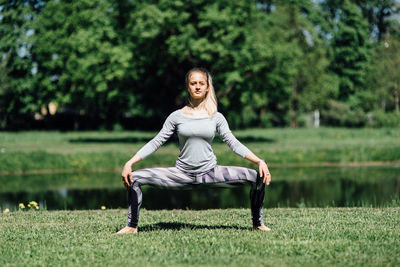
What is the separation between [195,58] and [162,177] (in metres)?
21.7

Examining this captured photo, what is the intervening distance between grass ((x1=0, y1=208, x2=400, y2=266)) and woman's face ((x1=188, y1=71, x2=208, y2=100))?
5.50 ft

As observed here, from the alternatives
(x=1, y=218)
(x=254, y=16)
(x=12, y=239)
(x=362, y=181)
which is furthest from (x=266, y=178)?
(x=254, y=16)

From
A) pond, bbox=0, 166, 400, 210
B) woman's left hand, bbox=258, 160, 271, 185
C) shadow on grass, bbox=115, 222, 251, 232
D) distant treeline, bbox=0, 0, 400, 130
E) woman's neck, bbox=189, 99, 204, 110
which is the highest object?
distant treeline, bbox=0, 0, 400, 130

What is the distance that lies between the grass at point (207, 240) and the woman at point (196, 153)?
2.04 feet

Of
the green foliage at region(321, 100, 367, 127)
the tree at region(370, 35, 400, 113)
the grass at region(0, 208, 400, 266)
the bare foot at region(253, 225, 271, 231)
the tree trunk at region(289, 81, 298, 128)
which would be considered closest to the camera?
the grass at region(0, 208, 400, 266)

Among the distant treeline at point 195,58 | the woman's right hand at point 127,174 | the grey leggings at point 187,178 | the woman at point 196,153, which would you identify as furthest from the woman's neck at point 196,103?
the distant treeline at point 195,58

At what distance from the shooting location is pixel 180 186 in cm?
604

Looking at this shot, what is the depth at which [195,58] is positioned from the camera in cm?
2714

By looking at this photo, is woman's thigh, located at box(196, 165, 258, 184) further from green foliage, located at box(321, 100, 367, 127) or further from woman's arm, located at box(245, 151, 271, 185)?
green foliage, located at box(321, 100, 367, 127)

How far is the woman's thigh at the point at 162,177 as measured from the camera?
5922mm

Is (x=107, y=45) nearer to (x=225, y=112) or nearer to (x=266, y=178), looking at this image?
(x=225, y=112)

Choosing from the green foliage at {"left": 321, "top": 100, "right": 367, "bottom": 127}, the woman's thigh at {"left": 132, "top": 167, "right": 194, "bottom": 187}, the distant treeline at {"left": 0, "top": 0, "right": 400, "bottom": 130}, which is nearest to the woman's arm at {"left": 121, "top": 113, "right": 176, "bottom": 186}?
the woman's thigh at {"left": 132, "top": 167, "right": 194, "bottom": 187}

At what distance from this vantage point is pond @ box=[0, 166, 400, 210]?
12961mm

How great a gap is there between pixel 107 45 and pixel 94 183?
507 inches
